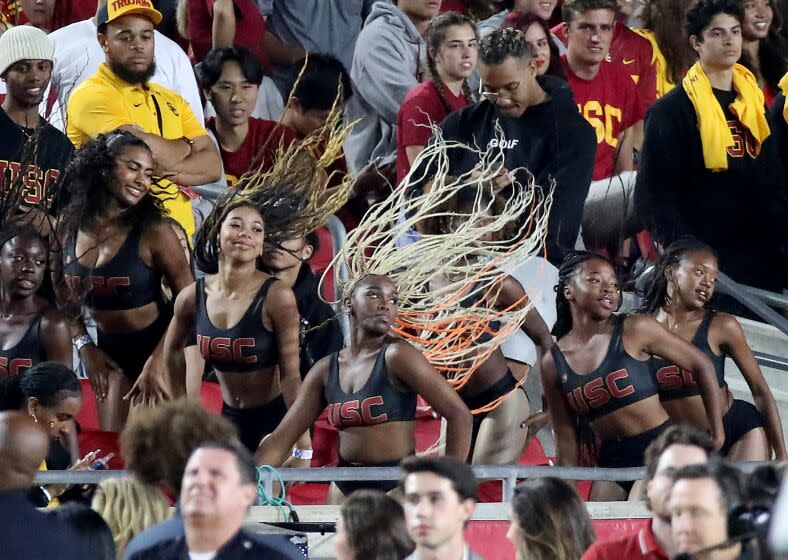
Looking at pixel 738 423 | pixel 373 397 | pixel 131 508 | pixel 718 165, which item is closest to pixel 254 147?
pixel 718 165

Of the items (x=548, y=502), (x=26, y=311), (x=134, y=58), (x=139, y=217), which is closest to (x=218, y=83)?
(x=134, y=58)

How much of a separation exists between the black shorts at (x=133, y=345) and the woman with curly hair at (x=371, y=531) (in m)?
2.63

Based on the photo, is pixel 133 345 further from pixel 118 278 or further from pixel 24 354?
pixel 24 354

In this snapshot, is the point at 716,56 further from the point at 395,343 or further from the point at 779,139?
the point at 395,343

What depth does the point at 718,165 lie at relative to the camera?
8805 mm

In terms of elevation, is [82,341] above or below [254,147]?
below

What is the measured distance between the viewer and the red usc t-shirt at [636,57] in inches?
379

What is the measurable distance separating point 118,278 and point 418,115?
1.79 metres

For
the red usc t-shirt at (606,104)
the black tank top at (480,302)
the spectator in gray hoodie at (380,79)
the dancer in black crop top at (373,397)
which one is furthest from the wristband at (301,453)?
the red usc t-shirt at (606,104)

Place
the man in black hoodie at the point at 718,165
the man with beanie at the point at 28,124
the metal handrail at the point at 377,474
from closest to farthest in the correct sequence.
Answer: the metal handrail at the point at 377,474 < the man with beanie at the point at 28,124 < the man in black hoodie at the point at 718,165

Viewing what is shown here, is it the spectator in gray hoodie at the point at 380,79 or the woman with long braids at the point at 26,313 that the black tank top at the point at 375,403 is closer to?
the woman with long braids at the point at 26,313

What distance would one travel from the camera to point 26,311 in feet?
24.5

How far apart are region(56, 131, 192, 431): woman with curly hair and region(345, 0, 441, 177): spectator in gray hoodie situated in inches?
68.7

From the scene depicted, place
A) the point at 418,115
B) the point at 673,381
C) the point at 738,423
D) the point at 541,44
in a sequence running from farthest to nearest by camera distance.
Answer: the point at 541,44 < the point at 418,115 < the point at 738,423 < the point at 673,381
